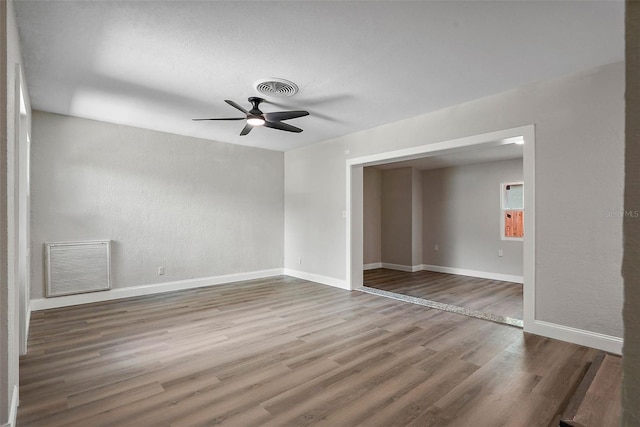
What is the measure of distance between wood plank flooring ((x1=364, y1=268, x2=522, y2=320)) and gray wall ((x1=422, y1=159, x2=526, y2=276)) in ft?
1.47

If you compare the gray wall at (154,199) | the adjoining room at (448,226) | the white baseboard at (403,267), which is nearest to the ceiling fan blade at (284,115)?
the gray wall at (154,199)

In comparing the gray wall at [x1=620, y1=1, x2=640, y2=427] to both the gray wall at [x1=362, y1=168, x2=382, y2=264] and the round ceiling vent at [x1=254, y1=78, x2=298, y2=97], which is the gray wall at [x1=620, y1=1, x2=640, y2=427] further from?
the gray wall at [x1=362, y1=168, x2=382, y2=264]

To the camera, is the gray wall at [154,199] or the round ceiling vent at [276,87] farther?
the gray wall at [154,199]

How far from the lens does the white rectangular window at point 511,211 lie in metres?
6.27

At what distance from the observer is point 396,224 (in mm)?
7664

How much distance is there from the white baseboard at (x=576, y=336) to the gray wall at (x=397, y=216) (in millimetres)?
4096

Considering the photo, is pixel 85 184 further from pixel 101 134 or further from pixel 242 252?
pixel 242 252

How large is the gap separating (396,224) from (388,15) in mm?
5886

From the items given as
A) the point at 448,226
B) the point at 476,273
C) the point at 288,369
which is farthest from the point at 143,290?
the point at 476,273

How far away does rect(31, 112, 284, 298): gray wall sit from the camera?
4.26 meters

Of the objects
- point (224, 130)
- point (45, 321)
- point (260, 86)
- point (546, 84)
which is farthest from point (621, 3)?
point (45, 321)

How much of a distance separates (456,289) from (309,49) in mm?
4571

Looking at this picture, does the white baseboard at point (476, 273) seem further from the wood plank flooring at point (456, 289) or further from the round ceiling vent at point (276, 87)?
the round ceiling vent at point (276, 87)

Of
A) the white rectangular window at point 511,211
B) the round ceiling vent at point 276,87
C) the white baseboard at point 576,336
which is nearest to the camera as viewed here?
the white baseboard at point 576,336
